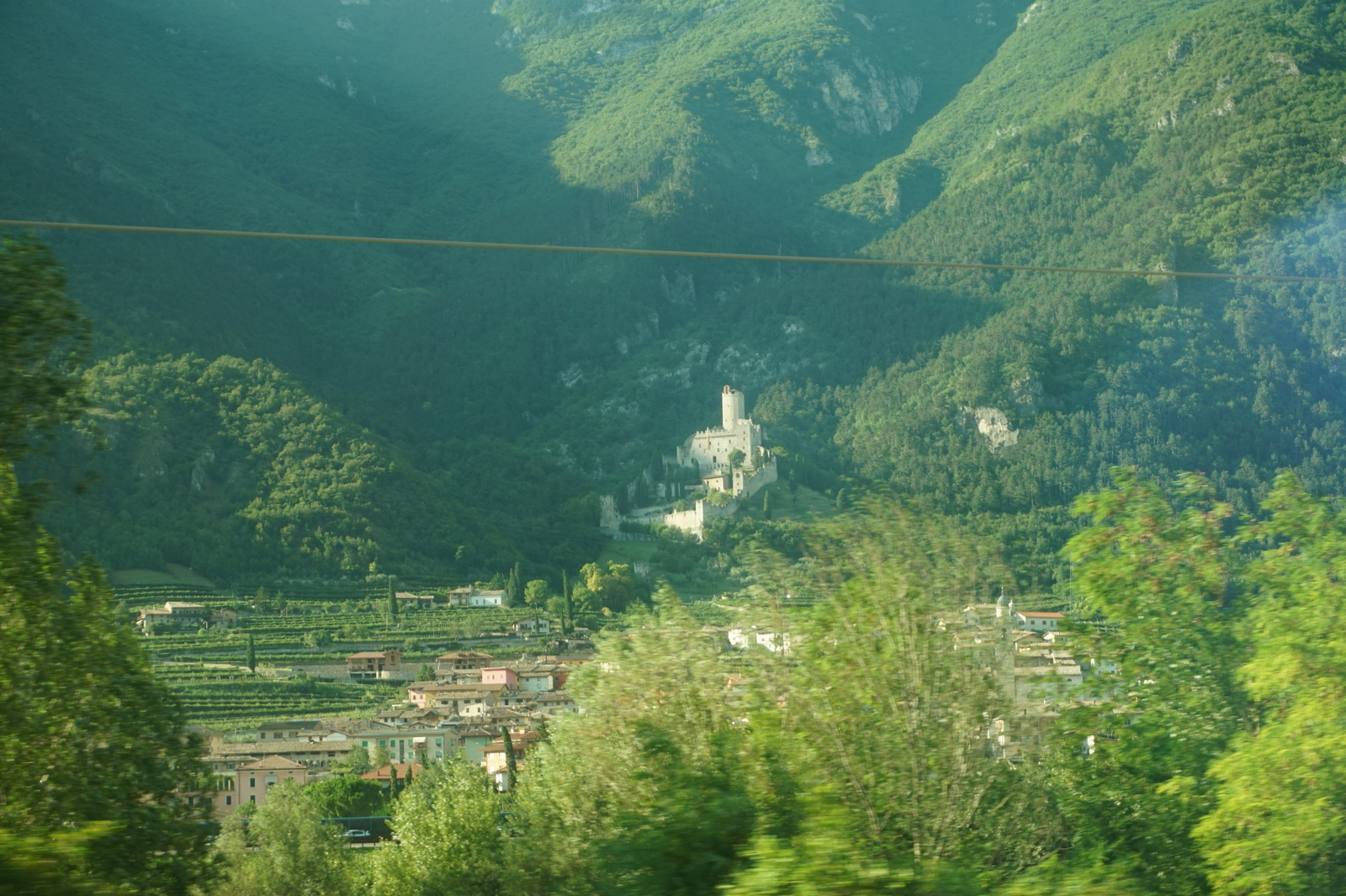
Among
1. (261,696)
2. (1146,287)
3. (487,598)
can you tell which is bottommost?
(261,696)

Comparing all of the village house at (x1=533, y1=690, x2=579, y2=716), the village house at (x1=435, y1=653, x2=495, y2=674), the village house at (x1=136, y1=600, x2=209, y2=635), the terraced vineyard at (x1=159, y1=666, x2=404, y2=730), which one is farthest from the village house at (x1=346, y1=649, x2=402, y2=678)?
the village house at (x1=533, y1=690, x2=579, y2=716)

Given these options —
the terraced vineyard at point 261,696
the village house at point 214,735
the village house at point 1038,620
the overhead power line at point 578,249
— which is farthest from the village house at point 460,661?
the overhead power line at point 578,249

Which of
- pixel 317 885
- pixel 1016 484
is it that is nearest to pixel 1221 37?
pixel 1016 484

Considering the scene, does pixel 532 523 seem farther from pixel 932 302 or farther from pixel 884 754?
pixel 884 754

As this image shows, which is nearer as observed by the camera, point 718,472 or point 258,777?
point 258,777

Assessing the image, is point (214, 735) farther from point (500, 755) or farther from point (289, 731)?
point (500, 755)

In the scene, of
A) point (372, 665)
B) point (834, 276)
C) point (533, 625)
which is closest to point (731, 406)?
point (834, 276)
